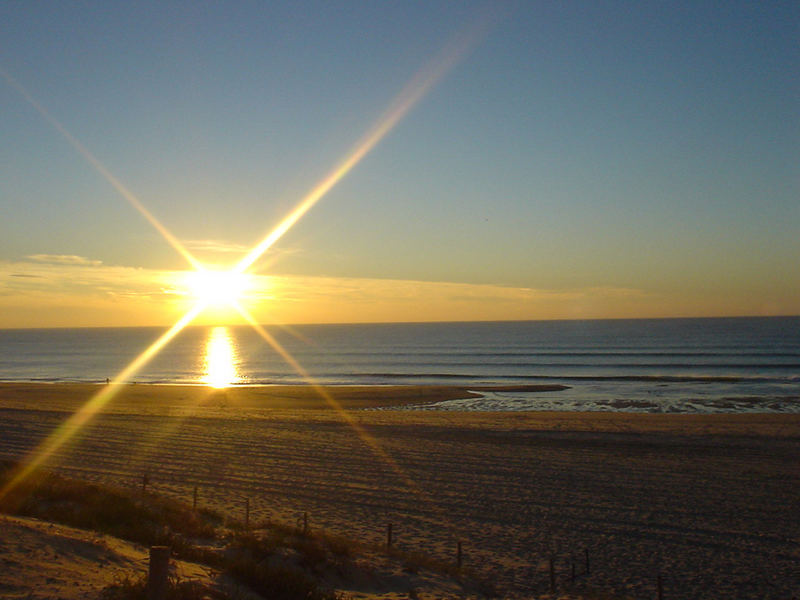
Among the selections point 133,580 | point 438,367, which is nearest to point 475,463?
point 133,580

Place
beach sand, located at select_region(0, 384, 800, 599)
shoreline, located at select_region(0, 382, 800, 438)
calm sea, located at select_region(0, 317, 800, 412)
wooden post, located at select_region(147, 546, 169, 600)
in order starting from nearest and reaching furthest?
wooden post, located at select_region(147, 546, 169, 600) < beach sand, located at select_region(0, 384, 800, 599) < shoreline, located at select_region(0, 382, 800, 438) < calm sea, located at select_region(0, 317, 800, 412)

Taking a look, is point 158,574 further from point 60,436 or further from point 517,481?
point 60,436

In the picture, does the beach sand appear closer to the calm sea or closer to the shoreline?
the shoreline

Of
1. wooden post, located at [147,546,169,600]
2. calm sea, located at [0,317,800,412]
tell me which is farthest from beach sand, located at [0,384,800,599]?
calm sea, located at [0,317,800,412]

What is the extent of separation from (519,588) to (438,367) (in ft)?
233

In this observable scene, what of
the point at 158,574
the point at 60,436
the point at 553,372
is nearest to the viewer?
the point at 158,574

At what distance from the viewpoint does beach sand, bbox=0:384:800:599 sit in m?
14.2

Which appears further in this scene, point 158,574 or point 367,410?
point 367,410

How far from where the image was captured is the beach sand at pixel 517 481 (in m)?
14.2

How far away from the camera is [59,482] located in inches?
593

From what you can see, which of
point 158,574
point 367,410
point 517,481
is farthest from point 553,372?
point 158,574

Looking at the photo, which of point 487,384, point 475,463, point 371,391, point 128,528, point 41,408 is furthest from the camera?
point 487,384

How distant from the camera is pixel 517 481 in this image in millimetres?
21766

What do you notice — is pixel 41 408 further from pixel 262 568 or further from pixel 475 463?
pixel 262 568
